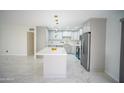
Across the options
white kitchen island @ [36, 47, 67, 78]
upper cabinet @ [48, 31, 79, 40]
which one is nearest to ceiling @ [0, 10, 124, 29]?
white kitchen island @ [36, 47, 67, 78]

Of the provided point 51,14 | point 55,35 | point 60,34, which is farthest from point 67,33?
point 51,14

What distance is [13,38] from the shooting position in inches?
364

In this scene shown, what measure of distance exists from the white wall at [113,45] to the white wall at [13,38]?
673cm

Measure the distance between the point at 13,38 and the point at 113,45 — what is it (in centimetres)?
778

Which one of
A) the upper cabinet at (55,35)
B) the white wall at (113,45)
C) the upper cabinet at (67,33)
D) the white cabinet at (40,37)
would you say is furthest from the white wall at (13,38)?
the white wall at (113,45)

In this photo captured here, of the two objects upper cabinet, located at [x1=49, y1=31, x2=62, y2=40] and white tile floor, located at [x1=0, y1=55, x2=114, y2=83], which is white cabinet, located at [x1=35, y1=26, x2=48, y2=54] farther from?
white tile floor, located at [x1=0, y1=55, x2=114, y2=83]

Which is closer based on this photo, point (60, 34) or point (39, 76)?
point (39, 76)

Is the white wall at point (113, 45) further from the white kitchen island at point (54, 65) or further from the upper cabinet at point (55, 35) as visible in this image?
the upper cabinet at point (55, 35)

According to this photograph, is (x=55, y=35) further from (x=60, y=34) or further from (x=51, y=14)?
(x=51, y=14)

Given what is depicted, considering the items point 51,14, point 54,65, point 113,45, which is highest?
point 51,14

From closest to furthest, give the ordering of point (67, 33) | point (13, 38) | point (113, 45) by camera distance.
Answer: point (113, 45) < point (13, 38) < point (67, 33)

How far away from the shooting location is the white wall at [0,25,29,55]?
30.1 feet
